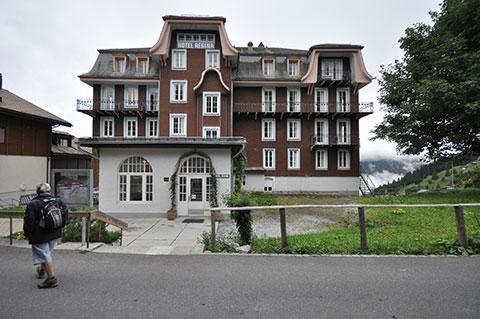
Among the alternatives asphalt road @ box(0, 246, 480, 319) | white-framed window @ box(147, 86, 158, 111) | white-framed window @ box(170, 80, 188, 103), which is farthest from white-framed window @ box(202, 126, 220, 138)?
asphalt road @ box(0, 246, 480, 319)

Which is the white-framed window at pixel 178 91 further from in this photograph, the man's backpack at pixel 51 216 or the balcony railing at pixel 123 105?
the man's backpack at pixel 51 216

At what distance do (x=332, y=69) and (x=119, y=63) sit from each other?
21902 millimetres

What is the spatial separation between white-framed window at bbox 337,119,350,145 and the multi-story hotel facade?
3.9 inches

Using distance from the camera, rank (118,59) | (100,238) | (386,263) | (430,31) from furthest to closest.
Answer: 1. (118,59)
2. (430,31)
3. (100,238)
4. (386,263)

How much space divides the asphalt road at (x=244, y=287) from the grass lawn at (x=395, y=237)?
1.36 feet

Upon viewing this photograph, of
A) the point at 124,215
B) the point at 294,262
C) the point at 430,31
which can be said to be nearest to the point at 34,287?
the point at 294,262

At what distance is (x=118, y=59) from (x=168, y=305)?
26.6 metres

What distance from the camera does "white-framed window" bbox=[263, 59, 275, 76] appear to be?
2486 centimetres

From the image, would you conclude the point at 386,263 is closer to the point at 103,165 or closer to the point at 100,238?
the point at 100,238

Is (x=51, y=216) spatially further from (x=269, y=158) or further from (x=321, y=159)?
(x=321, y=159)

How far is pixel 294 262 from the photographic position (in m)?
5.21

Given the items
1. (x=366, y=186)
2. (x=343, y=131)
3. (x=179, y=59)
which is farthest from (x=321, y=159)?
(x=179, y=59)

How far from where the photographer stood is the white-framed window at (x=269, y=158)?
24.5 metres

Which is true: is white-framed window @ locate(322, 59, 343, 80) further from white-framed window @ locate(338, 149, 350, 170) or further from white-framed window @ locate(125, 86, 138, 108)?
white-framed window @ locate(125, 86, 138, 108)
